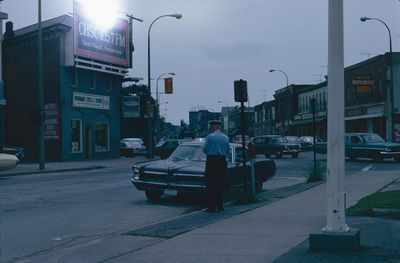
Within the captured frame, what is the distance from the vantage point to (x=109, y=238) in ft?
29.5

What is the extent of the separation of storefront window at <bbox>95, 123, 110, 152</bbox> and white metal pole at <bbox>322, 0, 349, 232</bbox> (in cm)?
3742

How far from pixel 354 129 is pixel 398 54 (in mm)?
11040

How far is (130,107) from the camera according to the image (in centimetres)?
4688

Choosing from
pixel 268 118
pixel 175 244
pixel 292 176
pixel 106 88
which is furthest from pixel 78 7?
pixel 268 118

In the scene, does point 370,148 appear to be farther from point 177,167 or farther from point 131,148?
point 131,148

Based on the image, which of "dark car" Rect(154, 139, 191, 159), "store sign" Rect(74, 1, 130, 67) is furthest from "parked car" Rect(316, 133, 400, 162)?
"store sign" Rect(74, 1, 130, 67)

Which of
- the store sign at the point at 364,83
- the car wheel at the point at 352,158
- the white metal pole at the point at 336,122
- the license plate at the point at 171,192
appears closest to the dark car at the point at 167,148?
the car wheel at the point at 352,158

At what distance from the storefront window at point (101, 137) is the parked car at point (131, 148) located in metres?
5.49

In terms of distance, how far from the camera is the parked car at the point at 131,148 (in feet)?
165

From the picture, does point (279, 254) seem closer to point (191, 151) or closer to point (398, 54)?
point (191, 151)

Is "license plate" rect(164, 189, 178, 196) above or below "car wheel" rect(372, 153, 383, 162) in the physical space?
below

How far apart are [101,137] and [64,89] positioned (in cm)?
592

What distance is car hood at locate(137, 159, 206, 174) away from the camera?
1317 cm

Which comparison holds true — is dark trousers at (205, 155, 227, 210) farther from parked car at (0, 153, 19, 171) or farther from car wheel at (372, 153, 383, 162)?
car wheel at (372, 153, 383, 162)
